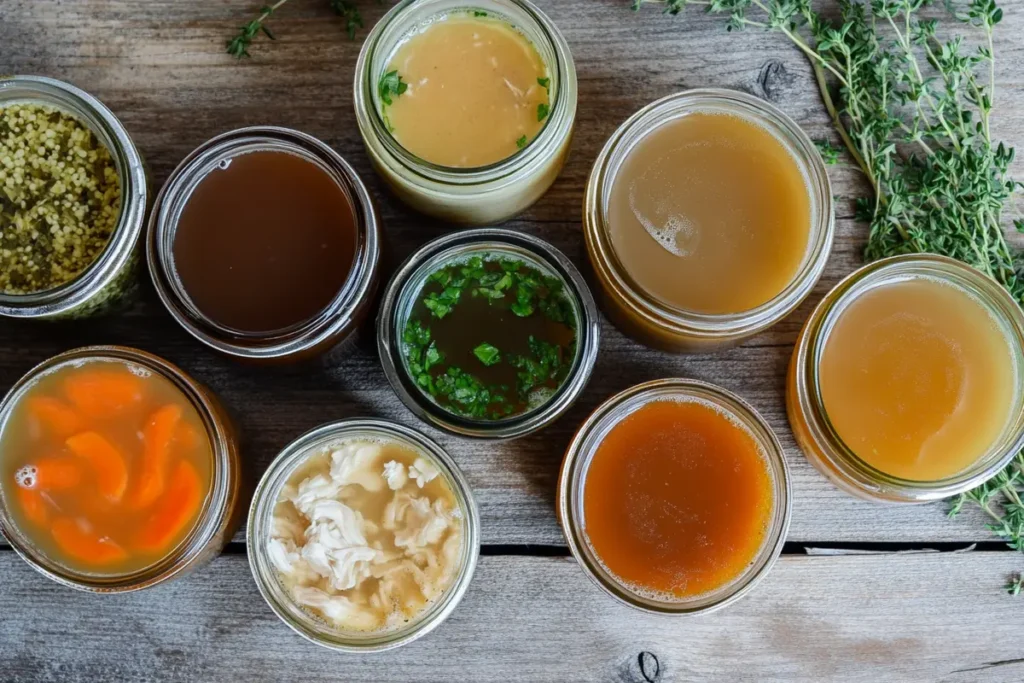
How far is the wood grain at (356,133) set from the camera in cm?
161

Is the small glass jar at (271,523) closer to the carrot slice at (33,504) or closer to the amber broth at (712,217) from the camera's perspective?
the carrot slice at (33,504)

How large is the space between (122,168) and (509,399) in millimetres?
740

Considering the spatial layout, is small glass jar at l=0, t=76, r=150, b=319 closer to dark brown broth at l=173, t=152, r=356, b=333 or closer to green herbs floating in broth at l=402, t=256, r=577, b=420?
dark brown broth at l=173, t=152, r=356, b=333

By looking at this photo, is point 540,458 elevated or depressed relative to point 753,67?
depressed

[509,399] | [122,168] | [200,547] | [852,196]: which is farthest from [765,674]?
[122,168]

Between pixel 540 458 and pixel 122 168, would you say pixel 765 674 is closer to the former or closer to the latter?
pixel 540 458

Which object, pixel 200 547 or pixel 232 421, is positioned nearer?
pixel 200 547

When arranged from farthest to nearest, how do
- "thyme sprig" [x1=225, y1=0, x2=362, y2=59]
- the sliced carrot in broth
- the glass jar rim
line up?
"thyme sprig" [x1=225, y1=0, x2=362, y2=59] < the sliced carrot in broth < the glass jar rim

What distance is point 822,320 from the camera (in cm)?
144

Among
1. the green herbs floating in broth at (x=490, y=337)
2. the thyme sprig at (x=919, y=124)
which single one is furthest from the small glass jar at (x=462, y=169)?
the thyme sprig at (x=919, y=124)

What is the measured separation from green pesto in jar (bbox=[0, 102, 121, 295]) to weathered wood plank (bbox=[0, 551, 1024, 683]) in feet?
1.93

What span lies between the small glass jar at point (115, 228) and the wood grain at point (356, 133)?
0.18 m

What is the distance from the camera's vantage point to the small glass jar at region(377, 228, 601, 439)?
1.38 metres

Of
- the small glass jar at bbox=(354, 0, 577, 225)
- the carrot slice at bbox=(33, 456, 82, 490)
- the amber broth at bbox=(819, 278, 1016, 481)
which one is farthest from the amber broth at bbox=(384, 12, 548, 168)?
the carrot slice at bbox=(33, 456, 82, 490)
